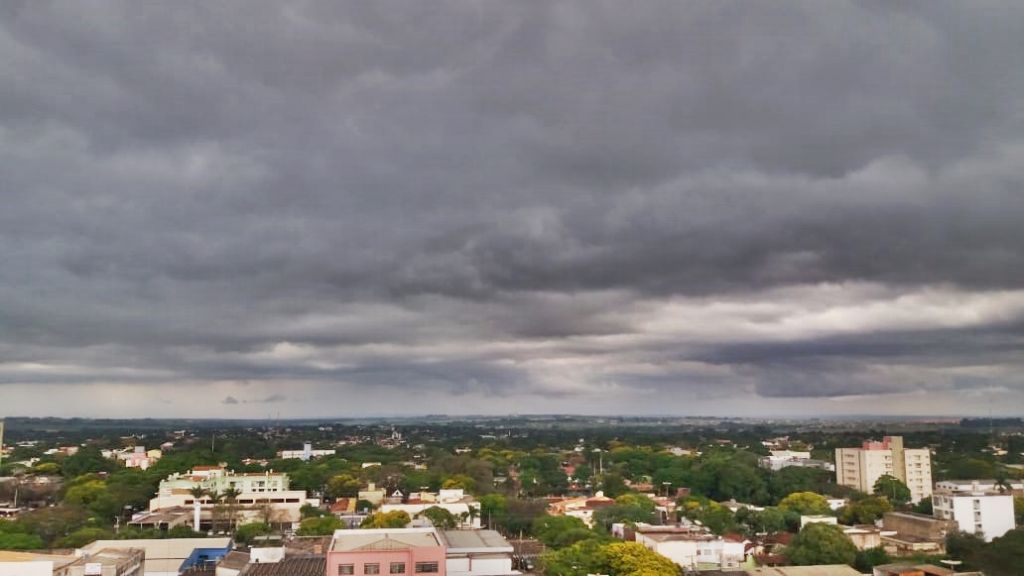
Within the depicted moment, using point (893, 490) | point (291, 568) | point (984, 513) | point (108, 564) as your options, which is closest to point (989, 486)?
point (893, 490)

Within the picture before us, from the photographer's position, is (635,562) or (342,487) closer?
(635,562)

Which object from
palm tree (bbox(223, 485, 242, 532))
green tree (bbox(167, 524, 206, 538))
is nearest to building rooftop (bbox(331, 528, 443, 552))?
green tree (bbox(167, 524, 206, 538))

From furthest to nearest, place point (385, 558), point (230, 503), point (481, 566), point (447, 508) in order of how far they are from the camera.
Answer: point (230, 503) → point (447, 508) → point (481, 566) → point (385, 558)

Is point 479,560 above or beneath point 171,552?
above

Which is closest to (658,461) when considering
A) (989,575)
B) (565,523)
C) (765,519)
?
(765,519)

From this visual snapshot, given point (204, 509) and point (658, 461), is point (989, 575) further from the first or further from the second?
point (658, 461)

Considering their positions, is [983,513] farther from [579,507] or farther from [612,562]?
[612,562]

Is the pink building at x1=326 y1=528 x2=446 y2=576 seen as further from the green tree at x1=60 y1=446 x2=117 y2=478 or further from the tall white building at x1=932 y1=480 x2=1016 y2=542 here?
the green tree at x1=60 y1=446 x2=117 y2=478

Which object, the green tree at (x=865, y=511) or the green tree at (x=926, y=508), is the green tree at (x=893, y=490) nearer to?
the green tree at (x=926, y=508)
